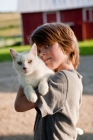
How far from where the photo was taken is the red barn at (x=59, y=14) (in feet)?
76.3

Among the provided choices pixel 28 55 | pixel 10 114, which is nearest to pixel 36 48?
pixel 28 55

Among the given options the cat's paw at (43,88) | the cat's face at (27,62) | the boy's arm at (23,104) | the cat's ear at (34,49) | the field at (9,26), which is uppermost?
the cat's ear at (34,49)

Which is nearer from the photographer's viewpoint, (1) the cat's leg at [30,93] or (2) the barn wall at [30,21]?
(1) the cat's leg at [30,93]

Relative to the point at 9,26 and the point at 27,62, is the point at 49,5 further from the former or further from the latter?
the point at 27,62

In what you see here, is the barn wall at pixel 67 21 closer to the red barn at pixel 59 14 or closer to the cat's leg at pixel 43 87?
the red barn at pixel 59 14

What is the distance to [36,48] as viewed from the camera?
7.59 ft

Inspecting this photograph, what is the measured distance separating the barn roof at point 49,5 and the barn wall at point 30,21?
0.34 m

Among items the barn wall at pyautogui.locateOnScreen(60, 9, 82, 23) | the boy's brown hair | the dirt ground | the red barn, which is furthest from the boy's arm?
the barn wall at pyautogui.locateOnScreen(60, 9, 82, 23)

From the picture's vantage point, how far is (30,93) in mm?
2162

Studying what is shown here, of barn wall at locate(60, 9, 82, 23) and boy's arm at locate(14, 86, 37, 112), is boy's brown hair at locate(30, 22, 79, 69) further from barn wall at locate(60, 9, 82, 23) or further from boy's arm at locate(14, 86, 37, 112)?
barn wall at locate(60, 9, 82, 23)

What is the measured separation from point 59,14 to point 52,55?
22.0m

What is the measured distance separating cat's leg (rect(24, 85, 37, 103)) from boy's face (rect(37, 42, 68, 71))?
237 millimetres

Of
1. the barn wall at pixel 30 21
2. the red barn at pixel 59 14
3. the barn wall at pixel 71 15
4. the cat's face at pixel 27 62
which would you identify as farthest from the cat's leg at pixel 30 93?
the barn wall at pixel 71 15

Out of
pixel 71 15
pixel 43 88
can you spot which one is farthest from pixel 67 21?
pixel 43 88
